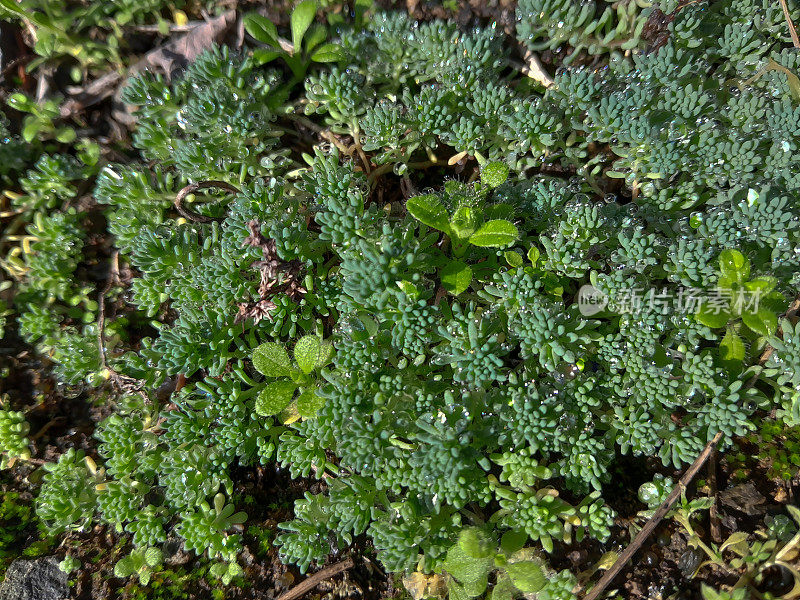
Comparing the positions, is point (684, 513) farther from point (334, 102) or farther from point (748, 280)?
point (334, 102)

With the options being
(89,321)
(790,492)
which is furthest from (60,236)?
(790,492)

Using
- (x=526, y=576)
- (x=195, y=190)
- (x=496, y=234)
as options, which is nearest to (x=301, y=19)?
(x=195, y=190)

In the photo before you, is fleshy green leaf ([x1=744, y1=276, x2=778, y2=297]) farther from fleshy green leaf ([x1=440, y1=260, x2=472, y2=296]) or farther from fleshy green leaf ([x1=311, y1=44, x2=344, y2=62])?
fleshy green leaf ([x1=311, y1=44, x2=344, y2=62])

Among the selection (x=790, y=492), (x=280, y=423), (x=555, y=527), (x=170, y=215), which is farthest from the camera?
(x=170, y=215)

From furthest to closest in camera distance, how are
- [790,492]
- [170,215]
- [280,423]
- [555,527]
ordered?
[170,215]
[280,423]
[790,492]
[555,527]

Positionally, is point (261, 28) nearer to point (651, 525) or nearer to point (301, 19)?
point (301, 19)
